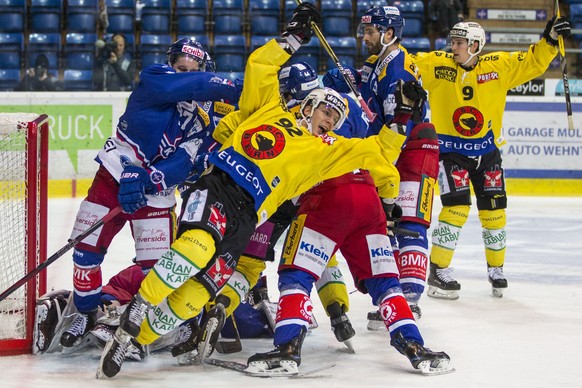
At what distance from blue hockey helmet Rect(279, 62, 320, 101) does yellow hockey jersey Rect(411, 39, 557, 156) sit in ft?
5.30

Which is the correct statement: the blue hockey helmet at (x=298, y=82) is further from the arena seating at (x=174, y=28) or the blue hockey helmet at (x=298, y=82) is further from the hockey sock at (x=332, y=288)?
the arena seating at (x=174, y=28)

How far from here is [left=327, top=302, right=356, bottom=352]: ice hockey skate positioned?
4.03m

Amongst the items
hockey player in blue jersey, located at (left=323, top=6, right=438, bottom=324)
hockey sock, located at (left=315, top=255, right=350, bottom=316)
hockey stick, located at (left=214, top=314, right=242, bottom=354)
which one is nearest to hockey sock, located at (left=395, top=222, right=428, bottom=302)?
hockey player in blue jersey, located at (left=323, top=6, right=438, bottom=324)

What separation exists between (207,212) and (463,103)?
99.6 inches

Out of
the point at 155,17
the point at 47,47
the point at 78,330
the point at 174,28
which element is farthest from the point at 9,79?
the point at 78,330

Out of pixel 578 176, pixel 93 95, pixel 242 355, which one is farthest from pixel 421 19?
pixel 242 355

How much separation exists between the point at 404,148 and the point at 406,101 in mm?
966

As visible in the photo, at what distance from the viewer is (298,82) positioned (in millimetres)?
4230

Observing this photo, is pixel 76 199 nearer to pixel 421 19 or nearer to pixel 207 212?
pixel 421 19

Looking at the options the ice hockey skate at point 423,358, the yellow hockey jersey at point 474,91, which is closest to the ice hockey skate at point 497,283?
the yellow hockey jersey at point 474,91

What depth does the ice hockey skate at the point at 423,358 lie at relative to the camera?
12.0 ft

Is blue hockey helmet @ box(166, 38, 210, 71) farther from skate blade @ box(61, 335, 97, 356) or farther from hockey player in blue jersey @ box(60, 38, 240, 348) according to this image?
skate blade @ box(61, 335, 97, 356)

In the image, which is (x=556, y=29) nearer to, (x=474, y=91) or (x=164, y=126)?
(x=474, y=91)

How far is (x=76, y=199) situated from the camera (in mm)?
9109
